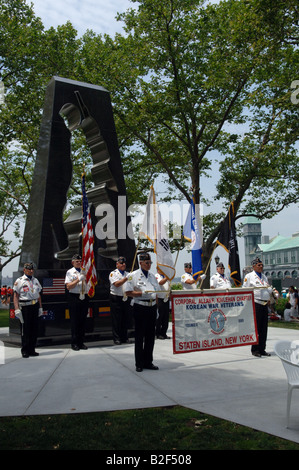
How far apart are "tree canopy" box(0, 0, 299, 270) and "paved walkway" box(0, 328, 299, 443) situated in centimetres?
1237

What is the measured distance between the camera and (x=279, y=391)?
6039 mm

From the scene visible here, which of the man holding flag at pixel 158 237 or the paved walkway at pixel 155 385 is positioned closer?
the paved walkway at pixel 155 385

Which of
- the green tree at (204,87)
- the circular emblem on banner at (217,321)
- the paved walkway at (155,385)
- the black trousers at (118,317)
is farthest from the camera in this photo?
the green tree at (204,87)

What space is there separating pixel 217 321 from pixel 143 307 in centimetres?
150

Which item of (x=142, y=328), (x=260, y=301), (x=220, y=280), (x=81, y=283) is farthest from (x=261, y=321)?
(x=81, y=283)

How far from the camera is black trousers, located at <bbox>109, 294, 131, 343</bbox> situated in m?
10.5

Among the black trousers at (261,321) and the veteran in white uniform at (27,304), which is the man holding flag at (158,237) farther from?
the veteran in white uniform at (27,304)

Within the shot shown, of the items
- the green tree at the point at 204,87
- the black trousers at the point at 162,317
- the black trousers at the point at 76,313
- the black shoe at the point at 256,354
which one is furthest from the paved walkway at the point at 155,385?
the green tree at the point at 204,87

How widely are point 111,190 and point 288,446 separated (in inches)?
356

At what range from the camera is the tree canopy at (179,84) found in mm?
19297

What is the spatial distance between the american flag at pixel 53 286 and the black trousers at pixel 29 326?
1.34 metres

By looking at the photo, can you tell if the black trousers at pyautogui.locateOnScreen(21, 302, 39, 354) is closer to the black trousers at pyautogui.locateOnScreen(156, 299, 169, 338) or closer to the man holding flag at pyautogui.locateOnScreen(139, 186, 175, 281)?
the man holding flag at pyautogui.locateOnScreen(139, 186, 175, 281)

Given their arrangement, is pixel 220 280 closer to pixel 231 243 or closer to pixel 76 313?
pixel 231 243

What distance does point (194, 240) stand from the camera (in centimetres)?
863
